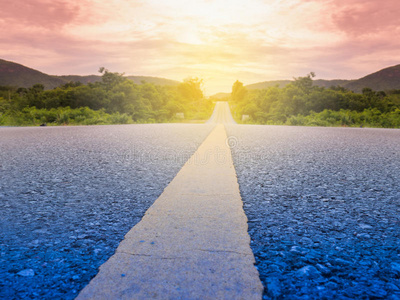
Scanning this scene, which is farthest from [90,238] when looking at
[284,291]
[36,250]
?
[284,291]

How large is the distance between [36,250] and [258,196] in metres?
2.77

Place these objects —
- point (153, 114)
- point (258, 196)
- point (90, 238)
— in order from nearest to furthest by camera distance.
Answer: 1. point (90, 238)
2. point (258, 196)
3. point (153, 114)

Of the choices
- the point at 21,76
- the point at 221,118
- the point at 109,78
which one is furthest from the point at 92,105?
the point at 21,76

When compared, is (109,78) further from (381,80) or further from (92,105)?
(381,80)

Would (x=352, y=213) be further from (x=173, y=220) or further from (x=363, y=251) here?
(x=173, y=220)

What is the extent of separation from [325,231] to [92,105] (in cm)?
4042

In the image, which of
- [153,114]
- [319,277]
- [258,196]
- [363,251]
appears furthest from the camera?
[153,114]

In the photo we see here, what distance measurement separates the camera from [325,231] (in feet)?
9.19

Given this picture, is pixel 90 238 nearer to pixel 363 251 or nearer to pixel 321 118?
Answer: pixel 363 251

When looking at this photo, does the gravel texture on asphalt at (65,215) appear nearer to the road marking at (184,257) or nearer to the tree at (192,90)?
the road marking at (184,257)

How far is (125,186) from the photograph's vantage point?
4535 millimetres

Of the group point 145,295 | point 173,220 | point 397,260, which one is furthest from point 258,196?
point 145,295

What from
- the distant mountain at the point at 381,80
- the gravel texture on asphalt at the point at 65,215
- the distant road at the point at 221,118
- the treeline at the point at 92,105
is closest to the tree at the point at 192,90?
the distant road at the point at 221,118

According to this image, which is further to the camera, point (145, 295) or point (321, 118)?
point (321, 118)
